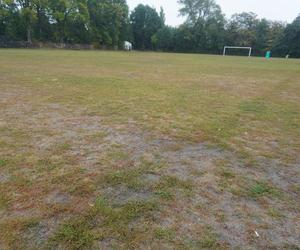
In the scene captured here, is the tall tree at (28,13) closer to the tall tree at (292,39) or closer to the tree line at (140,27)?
the tree line at (140,27)

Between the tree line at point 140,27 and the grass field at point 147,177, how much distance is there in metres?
43.5

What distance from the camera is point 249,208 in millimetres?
2398

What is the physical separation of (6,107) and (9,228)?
4.36m

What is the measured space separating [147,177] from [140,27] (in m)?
63.4

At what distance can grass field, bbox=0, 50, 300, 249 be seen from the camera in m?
2.02

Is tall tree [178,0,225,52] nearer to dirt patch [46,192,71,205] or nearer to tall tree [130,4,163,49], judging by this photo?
tall tree [130,4,163,49]

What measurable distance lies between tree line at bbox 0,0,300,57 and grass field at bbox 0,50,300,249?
143 ft

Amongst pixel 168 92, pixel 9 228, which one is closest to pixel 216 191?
pixel 9 228

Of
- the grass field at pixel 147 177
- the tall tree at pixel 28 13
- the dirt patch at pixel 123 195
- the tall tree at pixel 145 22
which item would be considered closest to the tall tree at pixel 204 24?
the tall tree at pixel 145 22

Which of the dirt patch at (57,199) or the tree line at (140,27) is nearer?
the dirt patch at (57,199)

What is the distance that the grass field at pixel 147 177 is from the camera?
2.02 metres

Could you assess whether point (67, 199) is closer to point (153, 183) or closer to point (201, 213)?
point (153, 183)

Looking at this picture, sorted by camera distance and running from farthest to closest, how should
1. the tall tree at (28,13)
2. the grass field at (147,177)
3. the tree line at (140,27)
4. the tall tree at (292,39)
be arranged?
the tall tree at (292,39), the tree line at (140,27), the tall tree at (28,13), the grass field at (147,177)

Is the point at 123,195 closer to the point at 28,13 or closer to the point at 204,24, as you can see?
the point at 28,13
